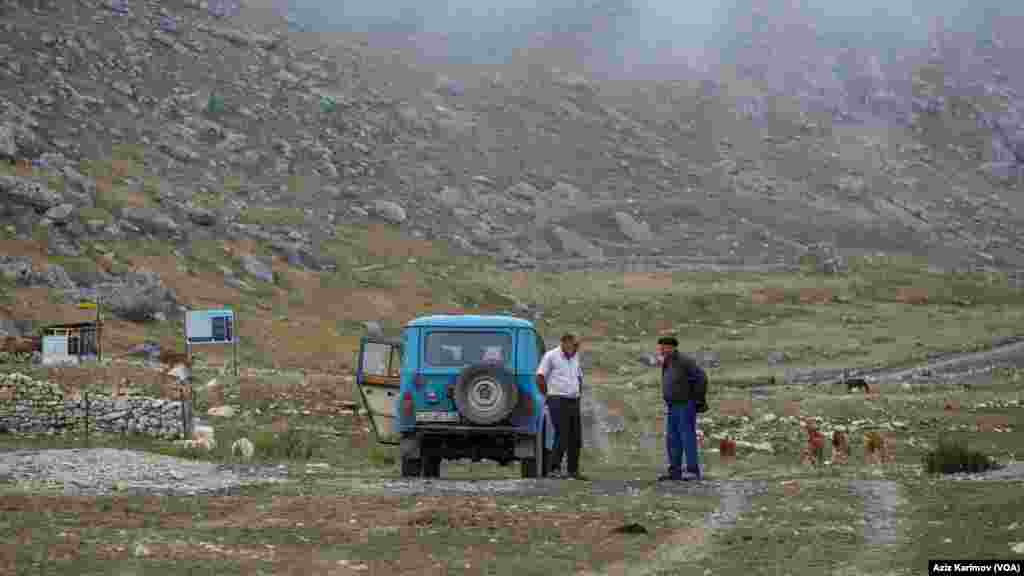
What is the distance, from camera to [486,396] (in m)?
19.3

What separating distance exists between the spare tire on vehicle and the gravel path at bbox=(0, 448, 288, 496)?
248 centimetres

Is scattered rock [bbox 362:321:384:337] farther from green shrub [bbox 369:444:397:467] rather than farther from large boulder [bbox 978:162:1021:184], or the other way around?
large boulder [bbox 978:162:1021:184]

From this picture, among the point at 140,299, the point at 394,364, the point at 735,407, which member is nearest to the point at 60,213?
the point at 140,299

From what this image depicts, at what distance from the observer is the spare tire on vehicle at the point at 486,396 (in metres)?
19.2

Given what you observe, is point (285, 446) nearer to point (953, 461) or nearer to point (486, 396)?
point (486, 396)

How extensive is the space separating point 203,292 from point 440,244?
947 inches

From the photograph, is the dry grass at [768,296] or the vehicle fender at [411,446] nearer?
the vehicle fender at [411,446]

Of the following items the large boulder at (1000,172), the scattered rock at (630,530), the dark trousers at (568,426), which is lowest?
the scattered rock at (630,530)

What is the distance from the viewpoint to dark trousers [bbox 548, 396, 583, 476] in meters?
19.6

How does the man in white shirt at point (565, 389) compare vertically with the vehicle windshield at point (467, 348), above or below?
below

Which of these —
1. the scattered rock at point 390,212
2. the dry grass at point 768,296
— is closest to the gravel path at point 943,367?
the dry grass at point 768,296

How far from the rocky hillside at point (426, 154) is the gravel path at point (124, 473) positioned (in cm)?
3739

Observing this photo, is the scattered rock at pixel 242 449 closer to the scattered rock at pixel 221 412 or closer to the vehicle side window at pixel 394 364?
the vehicle side window at pixel 394 364

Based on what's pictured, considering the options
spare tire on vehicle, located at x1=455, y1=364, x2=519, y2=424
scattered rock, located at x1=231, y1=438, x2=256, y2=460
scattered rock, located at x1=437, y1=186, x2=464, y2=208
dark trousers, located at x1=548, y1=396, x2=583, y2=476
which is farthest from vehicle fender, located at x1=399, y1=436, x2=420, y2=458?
scattered rock, located at x1=437, y1=186, x2=464, y2=208
